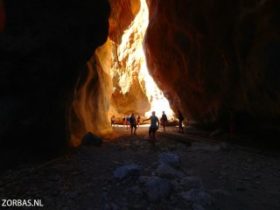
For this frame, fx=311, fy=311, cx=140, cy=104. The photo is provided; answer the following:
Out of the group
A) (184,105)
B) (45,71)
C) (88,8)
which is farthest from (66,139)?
(184,105)

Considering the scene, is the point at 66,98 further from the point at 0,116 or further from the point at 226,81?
the point at 226,81

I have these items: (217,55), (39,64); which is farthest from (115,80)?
(39,64)

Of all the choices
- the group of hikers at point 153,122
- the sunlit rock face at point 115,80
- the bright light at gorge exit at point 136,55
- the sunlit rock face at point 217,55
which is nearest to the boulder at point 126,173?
the sunlit rock face at point 115,80

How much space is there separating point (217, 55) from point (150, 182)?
10489mm

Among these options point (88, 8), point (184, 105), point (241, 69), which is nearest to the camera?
point (88, 8)

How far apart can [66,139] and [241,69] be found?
818 cm

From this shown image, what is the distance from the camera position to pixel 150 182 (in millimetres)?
7285

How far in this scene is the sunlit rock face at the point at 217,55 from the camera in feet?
39.7

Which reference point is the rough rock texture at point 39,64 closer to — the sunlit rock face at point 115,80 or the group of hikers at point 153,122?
the sunlit rock face at point 115,80

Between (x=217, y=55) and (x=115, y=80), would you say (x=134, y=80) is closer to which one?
(x=115, y=80)

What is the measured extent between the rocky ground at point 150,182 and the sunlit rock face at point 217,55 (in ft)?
10.4

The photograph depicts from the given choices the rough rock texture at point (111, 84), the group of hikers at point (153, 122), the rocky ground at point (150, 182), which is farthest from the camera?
the rough rock texture at point (111, 84)

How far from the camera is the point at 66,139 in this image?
1187 cm

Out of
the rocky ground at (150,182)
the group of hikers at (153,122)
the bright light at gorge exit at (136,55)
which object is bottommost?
the rocky ground at (150,182)
